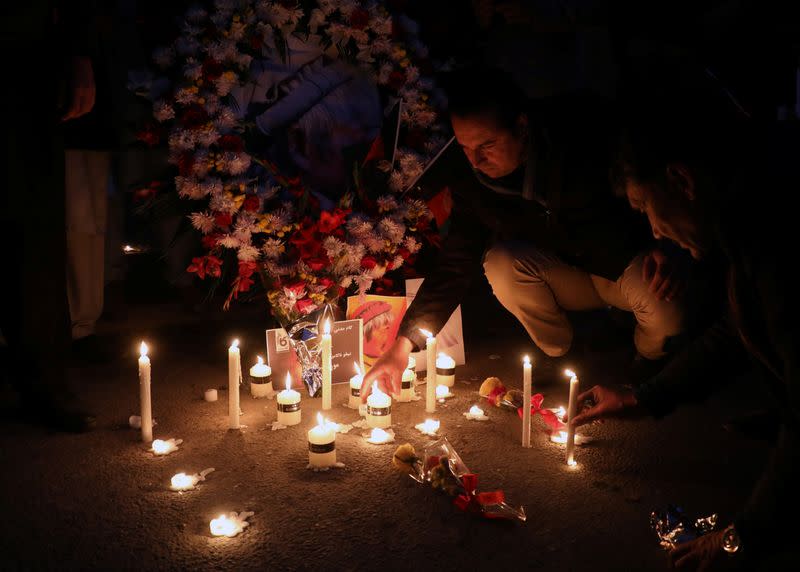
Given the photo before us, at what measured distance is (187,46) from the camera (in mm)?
3469

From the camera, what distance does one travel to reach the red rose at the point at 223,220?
3314mm

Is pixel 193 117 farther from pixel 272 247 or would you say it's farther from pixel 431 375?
pixel 431 375

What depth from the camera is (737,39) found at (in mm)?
4648

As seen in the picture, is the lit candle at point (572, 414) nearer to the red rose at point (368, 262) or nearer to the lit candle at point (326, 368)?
the lit candle at point (326, 368)

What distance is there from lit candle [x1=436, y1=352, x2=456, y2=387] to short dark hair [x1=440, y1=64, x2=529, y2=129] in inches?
46.4

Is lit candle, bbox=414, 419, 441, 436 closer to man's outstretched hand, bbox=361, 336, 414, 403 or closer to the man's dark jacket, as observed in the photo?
man's outstretched hand, bbox=361, 336, 414, 403

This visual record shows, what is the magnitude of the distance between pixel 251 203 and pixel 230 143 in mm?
308

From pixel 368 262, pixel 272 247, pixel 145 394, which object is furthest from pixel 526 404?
pixel 145 394

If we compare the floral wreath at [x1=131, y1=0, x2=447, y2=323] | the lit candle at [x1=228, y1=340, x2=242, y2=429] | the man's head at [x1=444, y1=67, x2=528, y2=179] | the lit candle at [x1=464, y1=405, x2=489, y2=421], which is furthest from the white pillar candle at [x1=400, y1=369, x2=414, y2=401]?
the man's head at [x1=444, y1=67, x2=528, y2=179]

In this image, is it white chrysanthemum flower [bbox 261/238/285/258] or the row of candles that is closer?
the row of candles

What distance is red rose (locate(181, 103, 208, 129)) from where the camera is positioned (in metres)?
3.36

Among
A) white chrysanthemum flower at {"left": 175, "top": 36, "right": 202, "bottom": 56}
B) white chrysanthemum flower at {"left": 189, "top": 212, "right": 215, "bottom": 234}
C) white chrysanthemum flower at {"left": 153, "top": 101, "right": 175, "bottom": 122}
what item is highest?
white chrysanthemum flower at {"left": 175, "top": 36, "right": 202, "bottom": 56}

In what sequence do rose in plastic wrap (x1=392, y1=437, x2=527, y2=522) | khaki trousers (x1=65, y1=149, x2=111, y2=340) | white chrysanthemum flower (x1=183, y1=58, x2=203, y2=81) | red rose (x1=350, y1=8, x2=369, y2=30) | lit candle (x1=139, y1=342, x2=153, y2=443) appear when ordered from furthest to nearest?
khaki trousers (x1=65, y1=149, x2=111, y2=340), red rose (x1=350, y1=8, x2=369, y2=30), white chrysanthemum flower (x1=183, y1=58, x2=203, y2=81), lit candle (x1=139, y1=342, x2=153, y2=443), rose in plastic wrap (x1=392, y1=437, x2=527, y2=522)

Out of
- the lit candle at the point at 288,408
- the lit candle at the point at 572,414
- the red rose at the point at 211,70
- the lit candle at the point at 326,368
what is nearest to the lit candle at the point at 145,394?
the lit candle at the point at 288,408
